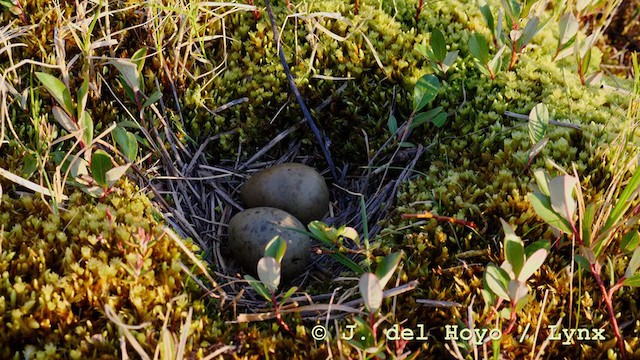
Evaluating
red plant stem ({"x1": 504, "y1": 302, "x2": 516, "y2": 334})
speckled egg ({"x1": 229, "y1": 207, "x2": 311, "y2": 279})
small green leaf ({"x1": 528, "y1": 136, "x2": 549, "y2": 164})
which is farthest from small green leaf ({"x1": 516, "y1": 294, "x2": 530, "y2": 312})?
speckled egg ({"x1": 229, "y1": 207, "x2": 311, "y2": 279})

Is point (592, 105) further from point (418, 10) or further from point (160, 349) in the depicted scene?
point (160, 349)

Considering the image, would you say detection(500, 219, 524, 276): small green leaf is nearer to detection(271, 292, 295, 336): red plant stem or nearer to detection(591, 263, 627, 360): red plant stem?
detection(591, 263, 627, 360): red plant stem

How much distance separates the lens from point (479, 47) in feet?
8.44

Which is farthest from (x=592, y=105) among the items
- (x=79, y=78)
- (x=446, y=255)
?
(x=79, y=78)

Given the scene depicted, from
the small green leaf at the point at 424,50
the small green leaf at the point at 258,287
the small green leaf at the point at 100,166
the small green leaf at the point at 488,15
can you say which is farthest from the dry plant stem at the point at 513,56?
the small green leaf at the point at 100,166

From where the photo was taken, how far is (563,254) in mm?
2098

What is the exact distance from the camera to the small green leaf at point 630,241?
1.95 metres

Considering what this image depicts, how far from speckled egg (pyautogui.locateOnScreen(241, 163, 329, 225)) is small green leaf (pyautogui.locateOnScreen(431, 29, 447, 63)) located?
2.46ft

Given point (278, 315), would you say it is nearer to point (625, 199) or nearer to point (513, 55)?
point (625, 199)

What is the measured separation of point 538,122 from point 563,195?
0.59 meters

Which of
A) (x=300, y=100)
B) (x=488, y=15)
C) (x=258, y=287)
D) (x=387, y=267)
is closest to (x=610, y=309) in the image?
(x=387, y=267)

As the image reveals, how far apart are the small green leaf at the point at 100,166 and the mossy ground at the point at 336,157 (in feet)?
0.30

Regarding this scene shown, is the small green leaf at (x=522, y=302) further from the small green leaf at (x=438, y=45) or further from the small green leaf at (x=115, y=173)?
the small green leaf at (x=115, y=173)

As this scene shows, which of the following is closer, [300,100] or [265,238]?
[265,238]
